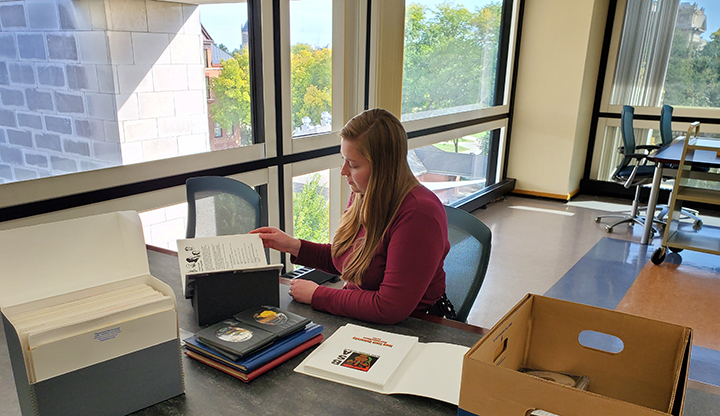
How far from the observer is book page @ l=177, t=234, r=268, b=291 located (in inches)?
48.5

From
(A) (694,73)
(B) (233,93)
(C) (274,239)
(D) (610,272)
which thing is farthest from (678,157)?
(C) (274,239)

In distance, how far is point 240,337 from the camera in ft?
3.72

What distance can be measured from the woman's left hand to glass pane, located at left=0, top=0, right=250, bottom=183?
3.70 ft

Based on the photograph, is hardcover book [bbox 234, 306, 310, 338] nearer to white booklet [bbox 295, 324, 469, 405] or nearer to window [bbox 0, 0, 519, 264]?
white booklet [bbox 295, 324, 469, 405]

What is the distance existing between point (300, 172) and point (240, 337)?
6.31ft

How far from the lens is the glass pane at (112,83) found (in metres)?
1.80

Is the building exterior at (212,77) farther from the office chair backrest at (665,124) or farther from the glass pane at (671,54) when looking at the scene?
the glass pane at (671,54)

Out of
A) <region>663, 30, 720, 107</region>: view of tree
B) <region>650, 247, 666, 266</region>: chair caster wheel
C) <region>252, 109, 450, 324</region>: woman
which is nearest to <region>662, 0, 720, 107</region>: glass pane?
<region>663, 30, 720, 107</region>: view of tree

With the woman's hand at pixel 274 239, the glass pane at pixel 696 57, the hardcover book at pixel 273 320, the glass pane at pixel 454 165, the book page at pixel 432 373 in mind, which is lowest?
the glass pane at pixel 454 165

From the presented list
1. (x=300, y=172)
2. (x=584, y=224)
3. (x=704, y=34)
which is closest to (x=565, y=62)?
(x=704, y=34)

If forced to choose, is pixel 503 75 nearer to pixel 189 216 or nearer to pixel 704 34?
pixel 704 34

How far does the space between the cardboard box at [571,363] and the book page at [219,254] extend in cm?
65

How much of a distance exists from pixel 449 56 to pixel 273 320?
3.70 meters

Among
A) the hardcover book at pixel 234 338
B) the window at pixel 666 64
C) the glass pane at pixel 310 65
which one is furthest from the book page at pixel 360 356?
the window at pixel 666 64
